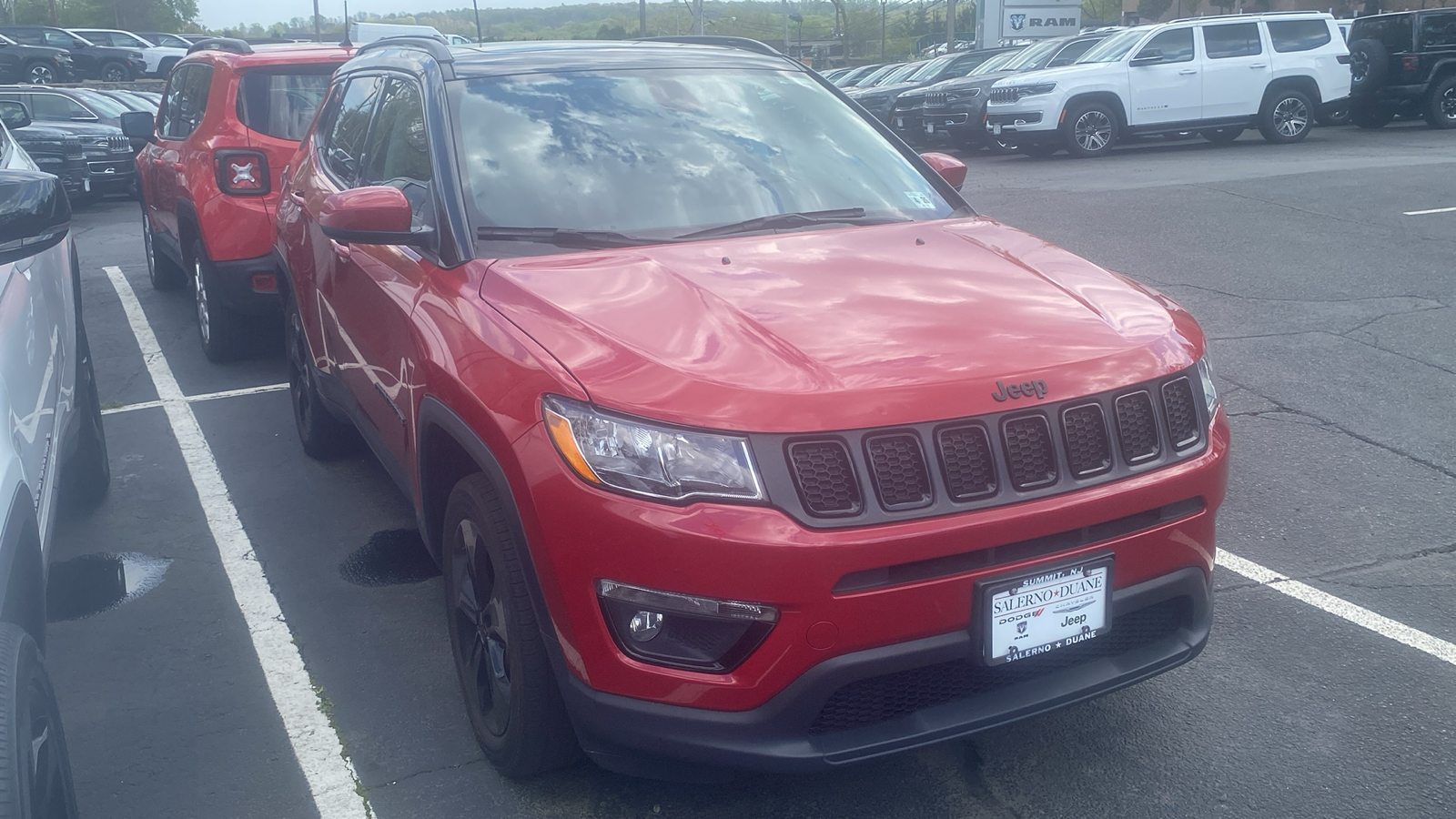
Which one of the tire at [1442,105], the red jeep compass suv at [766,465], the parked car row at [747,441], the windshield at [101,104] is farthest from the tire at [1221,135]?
the red jeep compass suv at [766,465]

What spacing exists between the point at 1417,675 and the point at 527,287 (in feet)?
9.03

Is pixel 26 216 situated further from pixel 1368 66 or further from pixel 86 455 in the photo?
pixel 1368 66

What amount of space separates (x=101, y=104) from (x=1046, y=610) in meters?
17.8

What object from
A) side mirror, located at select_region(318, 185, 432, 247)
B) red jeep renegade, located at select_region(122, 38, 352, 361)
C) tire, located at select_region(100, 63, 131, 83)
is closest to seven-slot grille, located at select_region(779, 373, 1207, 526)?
side mirror, located at select_region(318, 185, 432, 247)

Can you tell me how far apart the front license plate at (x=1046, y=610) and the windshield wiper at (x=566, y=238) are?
148 centimetres

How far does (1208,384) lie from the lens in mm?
2971

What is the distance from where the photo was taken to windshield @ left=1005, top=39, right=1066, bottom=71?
63.7 feet

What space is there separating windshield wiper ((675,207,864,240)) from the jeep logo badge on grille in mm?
1205

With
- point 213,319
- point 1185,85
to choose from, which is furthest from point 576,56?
point 1185,85

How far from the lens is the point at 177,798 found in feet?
9.92

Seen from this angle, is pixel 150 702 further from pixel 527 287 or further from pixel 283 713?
pixel 527 287

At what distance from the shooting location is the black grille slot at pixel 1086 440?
2580 millimetres

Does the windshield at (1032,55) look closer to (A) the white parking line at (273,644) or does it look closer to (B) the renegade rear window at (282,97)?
(B) the renegade rear window at (282,97)

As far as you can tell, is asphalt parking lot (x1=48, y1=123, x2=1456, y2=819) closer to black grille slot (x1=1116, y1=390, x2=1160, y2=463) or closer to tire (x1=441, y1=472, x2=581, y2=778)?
tire (x1=441, y1=472, x2=581, y2=778)
